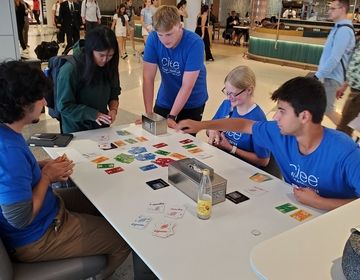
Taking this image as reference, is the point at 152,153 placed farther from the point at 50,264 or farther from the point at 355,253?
the point at 355,253

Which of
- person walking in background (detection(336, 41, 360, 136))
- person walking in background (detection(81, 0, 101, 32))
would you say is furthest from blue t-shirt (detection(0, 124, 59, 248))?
person walking in background (detection(81, 0, 101, 32))

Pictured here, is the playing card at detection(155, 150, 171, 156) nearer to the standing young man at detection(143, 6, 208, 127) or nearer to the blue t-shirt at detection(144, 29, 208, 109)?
the standing young man at detection(143, 6, 208, 127)

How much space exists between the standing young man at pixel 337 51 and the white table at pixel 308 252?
2.38 meters

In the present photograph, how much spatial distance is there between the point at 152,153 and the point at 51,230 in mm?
741

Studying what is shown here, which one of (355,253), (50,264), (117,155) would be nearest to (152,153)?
(117,155)

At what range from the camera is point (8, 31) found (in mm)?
4305

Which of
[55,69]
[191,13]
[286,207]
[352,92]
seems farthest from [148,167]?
[191,13]

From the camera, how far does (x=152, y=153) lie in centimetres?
206

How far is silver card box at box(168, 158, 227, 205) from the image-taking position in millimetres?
1549

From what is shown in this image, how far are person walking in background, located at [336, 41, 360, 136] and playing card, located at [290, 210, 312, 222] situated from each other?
74.7 inches

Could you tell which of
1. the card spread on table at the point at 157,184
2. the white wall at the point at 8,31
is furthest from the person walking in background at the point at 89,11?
the card spread on table at the point at 157,184

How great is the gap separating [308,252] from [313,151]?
718 millimetres

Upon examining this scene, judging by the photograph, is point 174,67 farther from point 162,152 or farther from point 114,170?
point 114,170

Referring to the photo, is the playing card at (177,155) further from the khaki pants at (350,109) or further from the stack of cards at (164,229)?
the khaki pants at (350,109)
